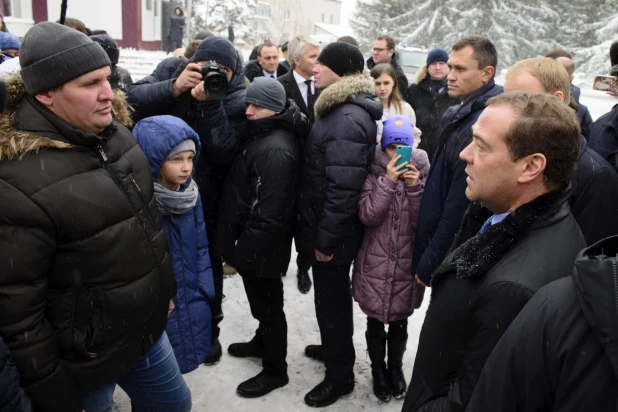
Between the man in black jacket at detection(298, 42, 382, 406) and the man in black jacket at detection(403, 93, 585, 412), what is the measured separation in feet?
4.12

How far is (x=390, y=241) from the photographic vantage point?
322cm

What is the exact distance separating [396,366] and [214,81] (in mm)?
2326

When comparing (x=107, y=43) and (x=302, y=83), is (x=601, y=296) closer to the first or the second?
(x=107, y=43)

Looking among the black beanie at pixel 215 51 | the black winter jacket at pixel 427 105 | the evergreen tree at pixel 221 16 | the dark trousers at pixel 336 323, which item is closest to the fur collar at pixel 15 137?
the black beanie at pixel 215 51

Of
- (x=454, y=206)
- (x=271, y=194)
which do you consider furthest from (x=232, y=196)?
(x=454, y=206)

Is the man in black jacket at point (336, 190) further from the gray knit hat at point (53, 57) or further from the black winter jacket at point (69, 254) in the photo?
the gray knit hat at point (53, 57)

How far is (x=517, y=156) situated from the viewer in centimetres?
166

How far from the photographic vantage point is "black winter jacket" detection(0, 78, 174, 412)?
1.66m

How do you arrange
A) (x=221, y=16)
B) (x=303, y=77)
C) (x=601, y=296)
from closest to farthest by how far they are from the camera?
(x=601, y=296) → (x=303, y=77) → (x=221, y=16)

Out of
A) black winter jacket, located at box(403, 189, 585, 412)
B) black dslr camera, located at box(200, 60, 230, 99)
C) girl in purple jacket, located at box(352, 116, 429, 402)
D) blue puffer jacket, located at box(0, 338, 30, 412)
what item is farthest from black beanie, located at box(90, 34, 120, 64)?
black winter jacket, located at box(403, 189, 585, 412)

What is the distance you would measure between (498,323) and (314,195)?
1.88 m

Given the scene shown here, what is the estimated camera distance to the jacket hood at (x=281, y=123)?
314 centimetres

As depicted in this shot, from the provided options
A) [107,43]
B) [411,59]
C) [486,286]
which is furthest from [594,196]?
[411,59]

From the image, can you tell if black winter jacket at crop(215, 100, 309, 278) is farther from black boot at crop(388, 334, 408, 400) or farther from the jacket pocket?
the jacket pocket
